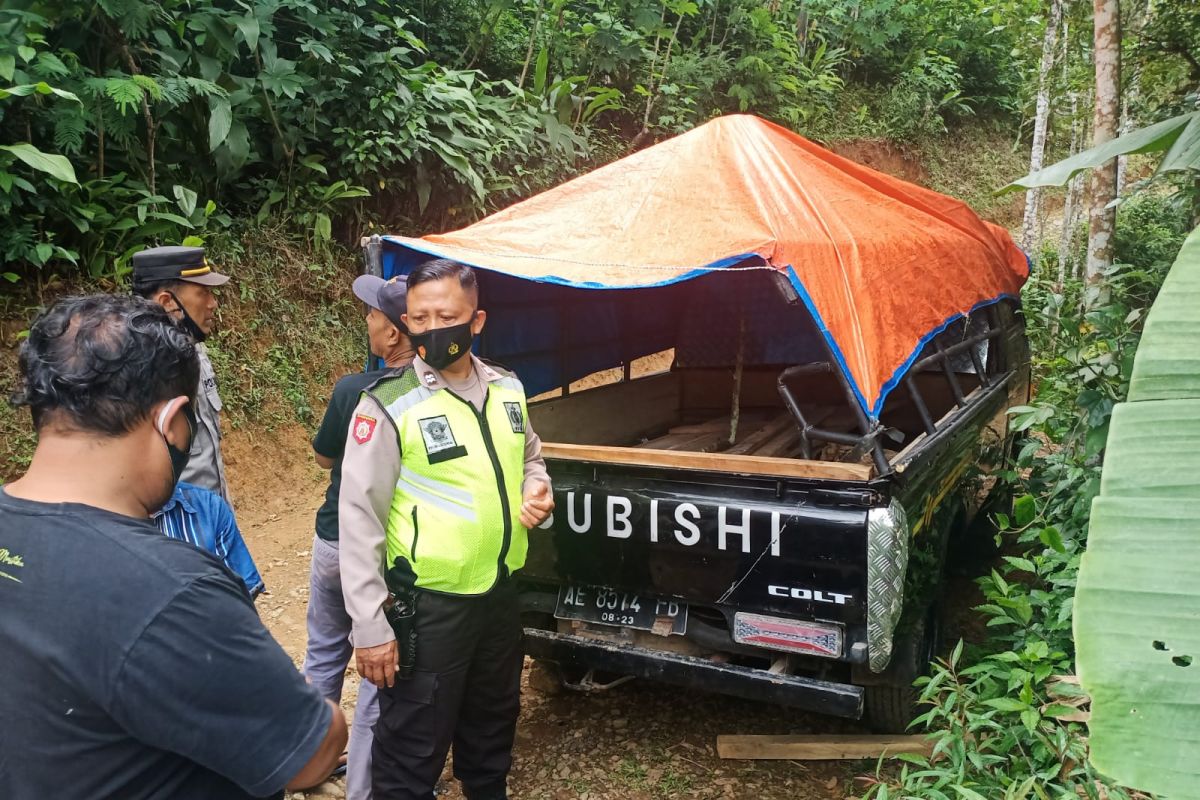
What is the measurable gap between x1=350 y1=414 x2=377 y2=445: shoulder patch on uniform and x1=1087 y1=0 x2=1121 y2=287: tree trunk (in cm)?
449

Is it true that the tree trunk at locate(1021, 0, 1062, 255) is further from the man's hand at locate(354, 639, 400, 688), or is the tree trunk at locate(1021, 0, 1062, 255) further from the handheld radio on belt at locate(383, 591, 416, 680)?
the man's hand at locate(354, 639, 400, 688)

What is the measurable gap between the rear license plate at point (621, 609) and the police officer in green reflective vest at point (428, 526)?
69 centimetres

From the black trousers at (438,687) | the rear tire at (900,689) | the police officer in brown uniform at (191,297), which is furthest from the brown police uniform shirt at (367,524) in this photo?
the rear tire at (900,689)

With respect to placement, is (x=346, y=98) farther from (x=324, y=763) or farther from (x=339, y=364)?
(x=324, y=763)

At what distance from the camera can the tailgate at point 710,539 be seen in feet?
8.66

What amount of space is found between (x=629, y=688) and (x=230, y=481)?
336cm

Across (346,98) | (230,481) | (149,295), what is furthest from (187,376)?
(346,98)

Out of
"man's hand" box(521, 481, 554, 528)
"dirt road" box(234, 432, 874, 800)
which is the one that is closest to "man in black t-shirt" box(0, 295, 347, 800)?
"man's hand" box(521, 481, 554, 528)

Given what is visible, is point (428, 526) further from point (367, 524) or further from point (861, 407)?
point (861, 407)

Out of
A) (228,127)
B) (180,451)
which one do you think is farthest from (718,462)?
(228,127)

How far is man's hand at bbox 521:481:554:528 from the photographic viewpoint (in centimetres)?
243

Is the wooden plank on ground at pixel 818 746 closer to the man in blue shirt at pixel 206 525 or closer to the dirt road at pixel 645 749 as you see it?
the dirt road at pixel 645 749

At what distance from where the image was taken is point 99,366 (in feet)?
3.70

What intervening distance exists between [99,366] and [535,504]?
1475 millimetres
